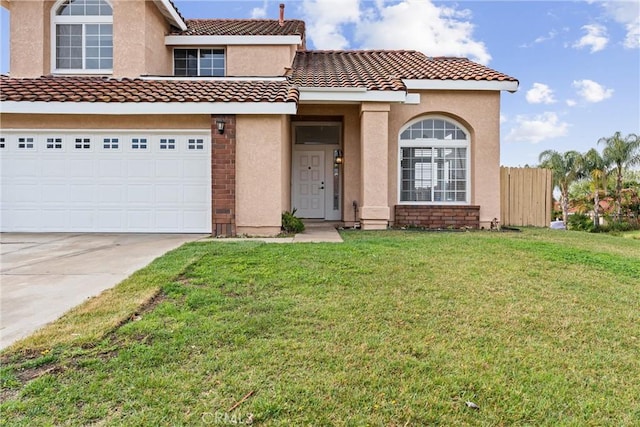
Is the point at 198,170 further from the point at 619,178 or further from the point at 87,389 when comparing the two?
the point at 619,178

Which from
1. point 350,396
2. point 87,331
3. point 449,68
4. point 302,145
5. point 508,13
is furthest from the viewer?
point 508,13

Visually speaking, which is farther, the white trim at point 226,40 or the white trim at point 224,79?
the white trim at point 226,40

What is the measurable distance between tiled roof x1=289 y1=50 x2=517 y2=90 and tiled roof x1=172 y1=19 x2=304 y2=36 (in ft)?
3.89

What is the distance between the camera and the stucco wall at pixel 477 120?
38.6 feet

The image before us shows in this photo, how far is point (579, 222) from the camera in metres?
32.5

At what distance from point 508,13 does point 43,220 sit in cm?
2119

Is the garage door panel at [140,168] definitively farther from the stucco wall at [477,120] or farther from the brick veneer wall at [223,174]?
the stucco wall at [477,120]

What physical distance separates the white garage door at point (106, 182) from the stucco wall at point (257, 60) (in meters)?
5.06

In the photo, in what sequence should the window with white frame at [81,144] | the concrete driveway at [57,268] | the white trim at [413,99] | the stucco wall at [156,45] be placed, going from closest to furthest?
1. the concrete driveway at [57,268]
2. the window with white frame at [81,144]
3. the white trim at [413,99]
4. the stucco wall at [156,45]

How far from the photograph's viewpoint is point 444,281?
5367mm

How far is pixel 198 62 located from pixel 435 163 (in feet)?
31.8

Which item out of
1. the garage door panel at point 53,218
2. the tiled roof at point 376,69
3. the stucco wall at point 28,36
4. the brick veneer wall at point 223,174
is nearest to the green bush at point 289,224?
the brick veneer wall at point 223,174

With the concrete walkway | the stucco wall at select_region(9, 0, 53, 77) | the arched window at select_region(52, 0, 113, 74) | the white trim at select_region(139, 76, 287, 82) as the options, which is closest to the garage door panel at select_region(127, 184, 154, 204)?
the concrete walkway

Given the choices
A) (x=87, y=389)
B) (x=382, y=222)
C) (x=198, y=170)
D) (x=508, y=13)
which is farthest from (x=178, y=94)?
(x=508, y=13)
